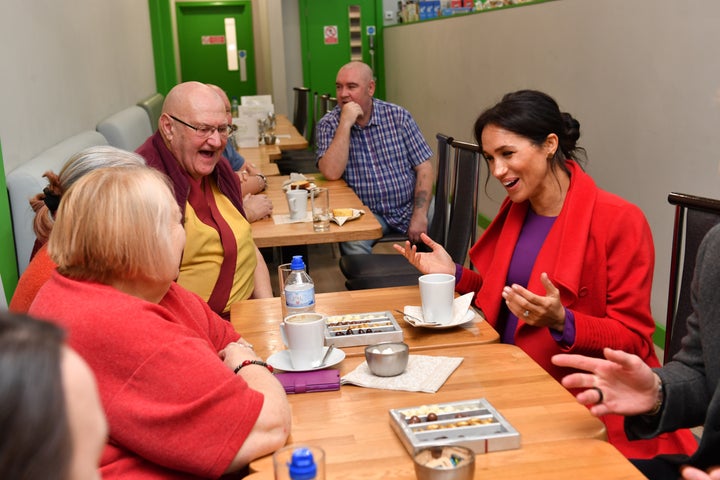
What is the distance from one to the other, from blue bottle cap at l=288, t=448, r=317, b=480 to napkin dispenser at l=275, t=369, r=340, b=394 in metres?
0.48

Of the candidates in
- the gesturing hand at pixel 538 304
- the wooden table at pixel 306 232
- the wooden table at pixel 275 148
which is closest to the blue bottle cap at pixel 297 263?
the gesturing hand at pixel 538 304

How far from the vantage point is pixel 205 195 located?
2840mm

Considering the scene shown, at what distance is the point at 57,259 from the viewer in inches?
56.8

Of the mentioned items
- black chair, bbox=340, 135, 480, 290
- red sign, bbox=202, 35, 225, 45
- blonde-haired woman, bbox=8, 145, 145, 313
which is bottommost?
black chair, bbox=340, 135, 480, 290

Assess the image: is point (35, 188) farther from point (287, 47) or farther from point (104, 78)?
point (287, 47)

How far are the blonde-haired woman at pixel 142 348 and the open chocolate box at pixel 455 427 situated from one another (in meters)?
0.23

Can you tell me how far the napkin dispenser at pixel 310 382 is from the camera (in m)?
1.69

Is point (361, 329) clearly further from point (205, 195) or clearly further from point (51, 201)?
point (205, 195)

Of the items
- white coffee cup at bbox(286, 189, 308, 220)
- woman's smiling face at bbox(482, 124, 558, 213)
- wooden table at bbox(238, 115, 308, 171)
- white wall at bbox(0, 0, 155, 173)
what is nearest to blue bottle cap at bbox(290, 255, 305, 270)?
woman's smiling face at bbox(482, 124, 558, 213)

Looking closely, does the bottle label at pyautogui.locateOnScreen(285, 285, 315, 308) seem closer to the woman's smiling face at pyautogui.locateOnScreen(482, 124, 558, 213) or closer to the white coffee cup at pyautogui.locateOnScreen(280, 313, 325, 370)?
the white coffee cup at pyautogui.locateOnScreen(280, 313, 325, 370)

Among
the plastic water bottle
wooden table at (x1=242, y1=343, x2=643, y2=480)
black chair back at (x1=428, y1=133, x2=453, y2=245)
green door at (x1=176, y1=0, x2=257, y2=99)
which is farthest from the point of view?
green door at (x1=176, y1=0, x2=257, y2=99)

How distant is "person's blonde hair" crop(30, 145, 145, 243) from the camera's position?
6.71 feet

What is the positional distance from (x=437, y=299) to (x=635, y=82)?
2468 mm

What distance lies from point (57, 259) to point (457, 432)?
77cm
